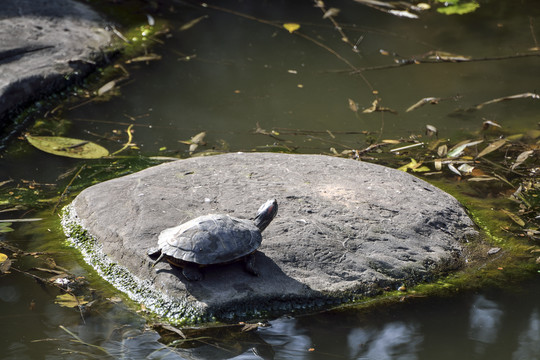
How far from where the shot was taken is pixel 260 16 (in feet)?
25.6

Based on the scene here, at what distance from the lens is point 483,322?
9.96 ft

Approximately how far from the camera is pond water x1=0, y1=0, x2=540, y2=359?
2.87 m

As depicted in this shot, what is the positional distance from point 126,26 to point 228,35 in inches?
48.6

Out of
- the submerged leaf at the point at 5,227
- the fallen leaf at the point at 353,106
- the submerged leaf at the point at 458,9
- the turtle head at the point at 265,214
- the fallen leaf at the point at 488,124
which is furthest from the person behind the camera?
the submerged leaf at the point at 458,9

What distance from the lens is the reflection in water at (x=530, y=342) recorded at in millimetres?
2828

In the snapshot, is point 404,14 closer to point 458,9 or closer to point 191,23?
point 458,9

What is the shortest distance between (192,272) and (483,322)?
147 centimetres

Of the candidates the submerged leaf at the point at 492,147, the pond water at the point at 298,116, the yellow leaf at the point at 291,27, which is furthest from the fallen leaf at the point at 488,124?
the yellow leaf at the point at 291,27

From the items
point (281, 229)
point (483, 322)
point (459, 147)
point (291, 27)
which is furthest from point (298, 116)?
point (483, 322)

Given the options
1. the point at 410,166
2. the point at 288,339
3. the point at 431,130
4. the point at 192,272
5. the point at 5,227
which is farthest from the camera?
the point at 431,130

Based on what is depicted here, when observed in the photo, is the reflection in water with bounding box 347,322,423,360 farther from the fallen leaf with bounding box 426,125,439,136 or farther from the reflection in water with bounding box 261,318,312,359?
the fallen leaf with bounding box 426,125,439,136

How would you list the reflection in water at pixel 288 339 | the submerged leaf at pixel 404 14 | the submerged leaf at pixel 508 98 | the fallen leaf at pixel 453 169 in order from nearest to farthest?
the reflection in water at pixel 288 339, the fallen leaf at pixel 453 169, the submerged leaf at pixel 508 98, the submerged leaf at pixel 404 14

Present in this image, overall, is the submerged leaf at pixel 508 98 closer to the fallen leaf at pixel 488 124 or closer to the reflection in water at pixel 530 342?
the fallen leaf at pixel 488 124

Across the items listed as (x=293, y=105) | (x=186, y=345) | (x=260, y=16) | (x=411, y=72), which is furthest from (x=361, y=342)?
(x=260, y=16)
